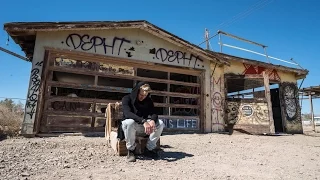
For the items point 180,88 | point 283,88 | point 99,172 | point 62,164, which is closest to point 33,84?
point 62,164

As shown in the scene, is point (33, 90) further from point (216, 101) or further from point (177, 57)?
point (216, 101)

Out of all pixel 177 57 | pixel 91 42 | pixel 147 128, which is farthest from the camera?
pixel 177 57

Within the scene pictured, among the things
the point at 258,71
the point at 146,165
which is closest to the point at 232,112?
the point at 258,71

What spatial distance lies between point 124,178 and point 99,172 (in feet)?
1.48

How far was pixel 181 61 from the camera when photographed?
9492 millimetres

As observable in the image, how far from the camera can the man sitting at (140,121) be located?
3.87 meters

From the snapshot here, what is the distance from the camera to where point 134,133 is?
12.9ft

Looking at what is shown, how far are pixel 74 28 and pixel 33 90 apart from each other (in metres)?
2.31

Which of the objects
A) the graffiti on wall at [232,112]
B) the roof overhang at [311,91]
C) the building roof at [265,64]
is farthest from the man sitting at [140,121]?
the roof overhang at [311,91]

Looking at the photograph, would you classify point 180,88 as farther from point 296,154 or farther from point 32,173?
point 32,173

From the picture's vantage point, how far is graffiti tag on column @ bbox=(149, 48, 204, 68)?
9125 mm

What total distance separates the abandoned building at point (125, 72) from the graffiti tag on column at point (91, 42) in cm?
3

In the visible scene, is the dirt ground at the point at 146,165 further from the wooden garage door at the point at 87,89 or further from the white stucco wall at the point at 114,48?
the white stucco wall at the point at 114,48

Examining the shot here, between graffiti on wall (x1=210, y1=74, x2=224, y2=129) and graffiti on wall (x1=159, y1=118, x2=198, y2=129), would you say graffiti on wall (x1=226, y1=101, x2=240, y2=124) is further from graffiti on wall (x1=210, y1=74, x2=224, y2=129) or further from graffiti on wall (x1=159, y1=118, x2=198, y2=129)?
graffiti on wall (x1=159, y1=118, x2=198, y2=129)
